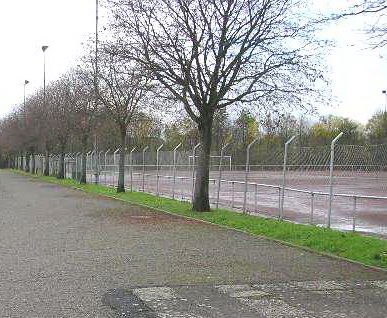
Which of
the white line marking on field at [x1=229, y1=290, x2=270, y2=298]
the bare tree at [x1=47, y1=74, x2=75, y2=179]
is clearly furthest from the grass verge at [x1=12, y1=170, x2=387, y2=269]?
the bare tree at [x1=47, y1=74, x2=75, y2=179]

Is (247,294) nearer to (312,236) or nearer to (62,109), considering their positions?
(312,236)

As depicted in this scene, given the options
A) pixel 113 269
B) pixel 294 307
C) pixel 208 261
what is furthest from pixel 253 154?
pixel 294 307

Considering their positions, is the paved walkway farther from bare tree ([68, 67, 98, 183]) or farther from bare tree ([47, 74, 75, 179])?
bare tree ([47, 74, 75, 179])

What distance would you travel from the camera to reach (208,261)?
10.1 metres

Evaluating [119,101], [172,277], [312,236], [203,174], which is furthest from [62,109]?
[172,277]

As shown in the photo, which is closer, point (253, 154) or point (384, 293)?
point (384, 293)

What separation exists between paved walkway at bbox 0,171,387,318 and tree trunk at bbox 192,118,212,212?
15.0 feet

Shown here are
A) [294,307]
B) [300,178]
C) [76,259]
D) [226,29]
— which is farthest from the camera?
[226,29]

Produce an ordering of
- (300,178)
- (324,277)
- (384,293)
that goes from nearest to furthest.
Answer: (384,293) → (324,277) → (300,178)

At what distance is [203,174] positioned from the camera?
1919 cm

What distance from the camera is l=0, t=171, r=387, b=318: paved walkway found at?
22.5 feet

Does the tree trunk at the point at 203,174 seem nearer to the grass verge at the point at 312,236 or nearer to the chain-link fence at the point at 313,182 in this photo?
the grass verge at the point at 312,236

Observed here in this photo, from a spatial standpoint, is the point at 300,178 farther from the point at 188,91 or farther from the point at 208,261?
the point at 208,261

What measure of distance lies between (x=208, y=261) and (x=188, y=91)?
9.16 metres
